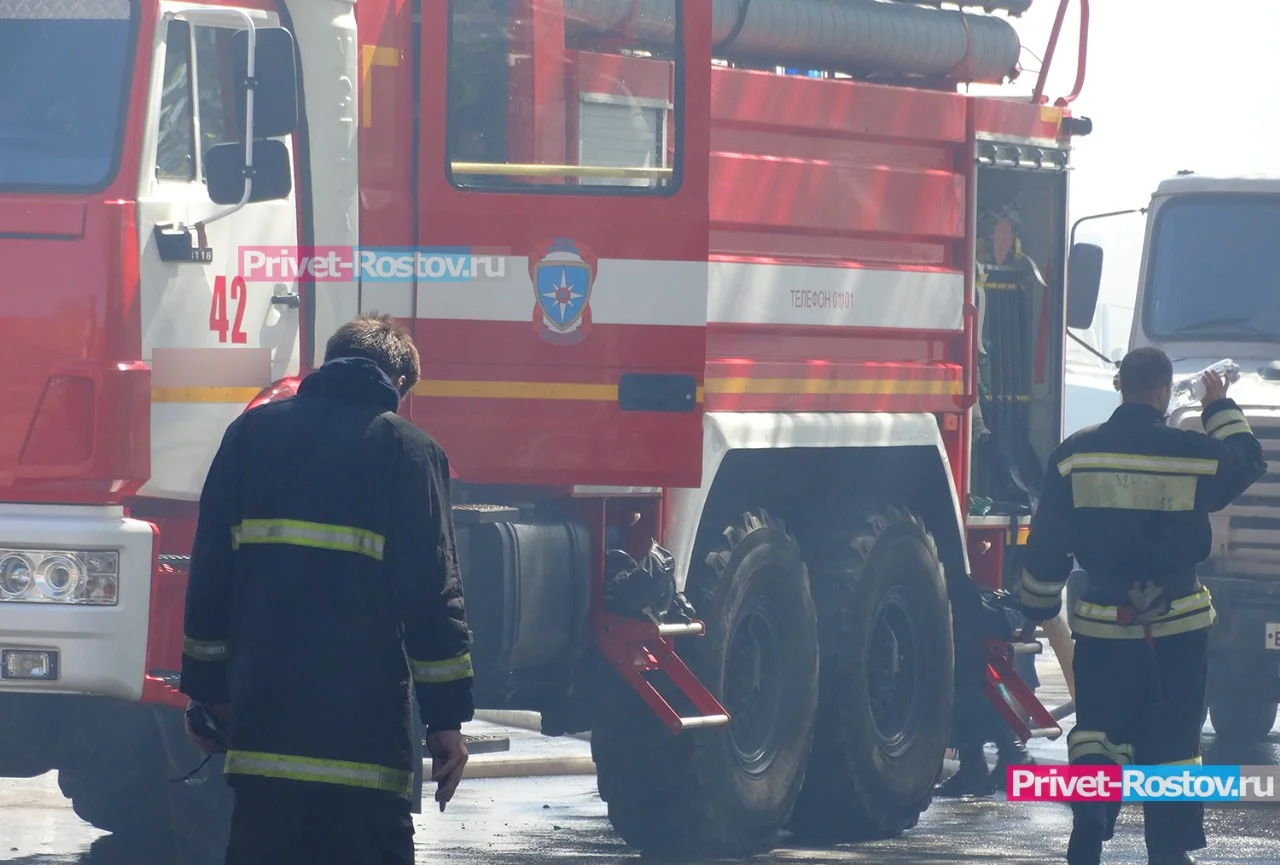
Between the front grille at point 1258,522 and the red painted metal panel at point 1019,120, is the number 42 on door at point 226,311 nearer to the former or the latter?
the red painted metal panel at point 1019,120

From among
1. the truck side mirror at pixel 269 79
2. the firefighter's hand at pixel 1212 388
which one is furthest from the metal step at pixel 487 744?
the truck side mirror at pixel 269 79

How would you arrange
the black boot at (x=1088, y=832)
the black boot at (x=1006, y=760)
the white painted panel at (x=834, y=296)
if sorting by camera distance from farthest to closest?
the black boot at (x=1006, y=760) < the white painted panel at (x=834, y=296) < the black boot at (x=1088, y=832)

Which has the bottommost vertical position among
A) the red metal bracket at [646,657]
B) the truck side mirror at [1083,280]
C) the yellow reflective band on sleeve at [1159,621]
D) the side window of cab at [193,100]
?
the red metal bracket at [646,657]

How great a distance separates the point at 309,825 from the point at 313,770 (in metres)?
0.12

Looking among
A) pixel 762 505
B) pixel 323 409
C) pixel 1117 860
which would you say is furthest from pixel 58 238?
pixel 1117 860

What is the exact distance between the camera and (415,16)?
8.09 m

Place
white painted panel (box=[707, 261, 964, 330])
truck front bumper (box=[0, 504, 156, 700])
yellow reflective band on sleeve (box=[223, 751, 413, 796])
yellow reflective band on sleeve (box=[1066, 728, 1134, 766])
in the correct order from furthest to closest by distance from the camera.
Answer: white painted panel (box=[707, 261, 964, 330]) → yellow reflective band on sleeve (box=[1066, 728, 1134, 766]) → truck front bumper (box=[0, 504, 156, 700]) → yellow reflective band on sleeve (box=[223, 751, 413, 796])

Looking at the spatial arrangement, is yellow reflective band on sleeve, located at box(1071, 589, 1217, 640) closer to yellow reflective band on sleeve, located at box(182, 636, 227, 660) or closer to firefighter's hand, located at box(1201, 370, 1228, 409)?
firefighter's hand, located at box(1201, 370, 1228, 409)

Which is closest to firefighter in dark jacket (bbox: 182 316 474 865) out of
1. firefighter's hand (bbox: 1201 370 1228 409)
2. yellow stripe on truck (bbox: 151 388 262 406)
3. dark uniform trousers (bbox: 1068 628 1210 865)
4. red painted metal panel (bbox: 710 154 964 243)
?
yellow stripe on truck (bbox: 151 388 262 406)

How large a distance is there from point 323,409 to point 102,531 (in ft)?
6.00

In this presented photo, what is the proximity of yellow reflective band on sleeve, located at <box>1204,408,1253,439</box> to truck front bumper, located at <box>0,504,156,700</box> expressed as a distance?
11.6 feet

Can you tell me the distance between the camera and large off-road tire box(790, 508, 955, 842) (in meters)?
9.73

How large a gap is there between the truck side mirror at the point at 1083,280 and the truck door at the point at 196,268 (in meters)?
4.96

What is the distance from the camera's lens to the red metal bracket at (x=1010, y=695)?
10.5 meters
